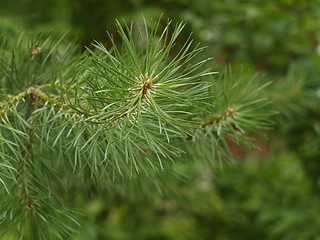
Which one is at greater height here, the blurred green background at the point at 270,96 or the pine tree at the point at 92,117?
the blurred green background at the point at 270,96

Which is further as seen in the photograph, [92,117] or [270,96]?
[270,96]

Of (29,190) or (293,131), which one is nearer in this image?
(29,190)

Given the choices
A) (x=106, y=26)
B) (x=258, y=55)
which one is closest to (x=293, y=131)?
(x=258, y=55)

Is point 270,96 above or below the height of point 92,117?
above

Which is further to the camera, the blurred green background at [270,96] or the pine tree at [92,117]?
the blurred green background at [270,96]

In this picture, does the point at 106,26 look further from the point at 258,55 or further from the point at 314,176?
the point at 314,176
